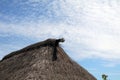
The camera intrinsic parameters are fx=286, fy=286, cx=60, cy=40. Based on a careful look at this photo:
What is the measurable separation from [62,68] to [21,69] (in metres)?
2.17

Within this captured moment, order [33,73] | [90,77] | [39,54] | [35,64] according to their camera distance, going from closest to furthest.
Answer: [33,73] < [35,64] < [39,54] < [90,77]

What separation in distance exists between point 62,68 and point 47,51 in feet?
4.48

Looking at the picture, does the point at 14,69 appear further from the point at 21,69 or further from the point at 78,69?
the point at 78,69

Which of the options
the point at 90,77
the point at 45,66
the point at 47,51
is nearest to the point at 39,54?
the point at 47,51

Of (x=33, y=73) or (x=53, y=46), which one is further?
A: (x=53, y=46)

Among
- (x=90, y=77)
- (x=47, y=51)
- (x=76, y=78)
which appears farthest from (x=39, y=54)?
(x=90, y=77)

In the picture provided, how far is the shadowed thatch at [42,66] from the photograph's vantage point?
13945 mm

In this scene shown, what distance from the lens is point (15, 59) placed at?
1755cm

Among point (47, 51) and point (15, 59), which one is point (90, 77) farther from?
point (15, 59)

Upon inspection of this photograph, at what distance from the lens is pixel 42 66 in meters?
14.3

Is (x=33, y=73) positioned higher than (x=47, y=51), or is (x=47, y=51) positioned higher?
(x=47, y=51)

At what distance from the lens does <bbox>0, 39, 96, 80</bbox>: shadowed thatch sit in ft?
45.8

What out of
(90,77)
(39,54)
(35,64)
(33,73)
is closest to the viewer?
(33,73)

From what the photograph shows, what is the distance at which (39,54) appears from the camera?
15.6m
